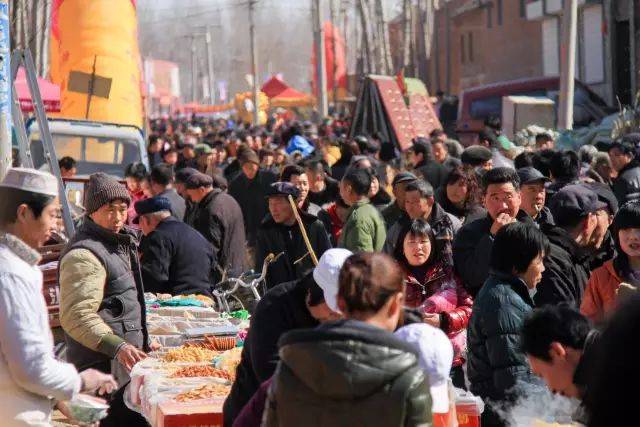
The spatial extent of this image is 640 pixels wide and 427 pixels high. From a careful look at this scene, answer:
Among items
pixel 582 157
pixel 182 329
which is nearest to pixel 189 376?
pixel 182 329

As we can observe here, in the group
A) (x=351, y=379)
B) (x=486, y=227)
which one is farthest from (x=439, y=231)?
(x=351, y=379)

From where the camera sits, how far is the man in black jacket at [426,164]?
14.9 meters

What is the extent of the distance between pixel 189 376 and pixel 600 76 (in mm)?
32716

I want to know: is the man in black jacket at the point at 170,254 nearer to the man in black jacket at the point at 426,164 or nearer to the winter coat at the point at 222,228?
the winter coat at the point at 222,228

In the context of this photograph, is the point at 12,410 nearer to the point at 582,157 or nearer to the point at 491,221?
the point at 491,221

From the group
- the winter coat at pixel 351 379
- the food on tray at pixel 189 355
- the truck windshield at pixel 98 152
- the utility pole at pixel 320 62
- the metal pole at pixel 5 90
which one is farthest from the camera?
the utility pole at pixel 320 62

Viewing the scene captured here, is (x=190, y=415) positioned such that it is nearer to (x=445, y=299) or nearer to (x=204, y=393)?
(x=204, y=393)

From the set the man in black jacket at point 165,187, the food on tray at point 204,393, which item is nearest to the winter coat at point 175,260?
the food on tray at point 204,393

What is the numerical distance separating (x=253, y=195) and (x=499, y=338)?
34.4ft

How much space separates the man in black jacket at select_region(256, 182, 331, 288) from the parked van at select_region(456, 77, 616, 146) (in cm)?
1724

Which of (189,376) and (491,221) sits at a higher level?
(491,221)

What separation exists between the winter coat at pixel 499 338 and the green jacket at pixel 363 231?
4.16m

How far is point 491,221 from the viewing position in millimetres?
8445

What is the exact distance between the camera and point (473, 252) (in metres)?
8.13
